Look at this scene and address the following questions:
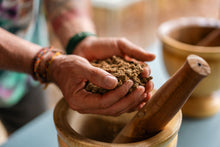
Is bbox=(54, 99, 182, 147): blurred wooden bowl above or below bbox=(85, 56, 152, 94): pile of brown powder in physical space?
below

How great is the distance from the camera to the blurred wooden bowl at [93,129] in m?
0.52

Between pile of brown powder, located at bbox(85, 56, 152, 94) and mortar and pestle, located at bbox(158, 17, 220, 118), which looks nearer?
pile of brown powder, located at bbox(85, 56, 152, 94)

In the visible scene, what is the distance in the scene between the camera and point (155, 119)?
565 millimetres

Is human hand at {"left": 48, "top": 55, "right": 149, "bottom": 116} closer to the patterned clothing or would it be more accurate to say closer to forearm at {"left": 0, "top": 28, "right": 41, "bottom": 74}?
forearm at {"left": 0, "top": 28, "right": 41, "bottom": 74}

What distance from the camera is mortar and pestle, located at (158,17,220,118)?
0.83m

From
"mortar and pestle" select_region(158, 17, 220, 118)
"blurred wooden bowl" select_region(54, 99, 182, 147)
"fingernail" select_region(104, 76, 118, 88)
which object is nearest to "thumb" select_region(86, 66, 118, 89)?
"fingernail" select_region(104, 76, 118, 88)

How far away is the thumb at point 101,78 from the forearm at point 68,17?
1.39ft

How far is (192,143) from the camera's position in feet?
2.68

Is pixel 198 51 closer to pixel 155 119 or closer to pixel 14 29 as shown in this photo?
pixel 155 119

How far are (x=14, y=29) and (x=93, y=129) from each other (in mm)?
558

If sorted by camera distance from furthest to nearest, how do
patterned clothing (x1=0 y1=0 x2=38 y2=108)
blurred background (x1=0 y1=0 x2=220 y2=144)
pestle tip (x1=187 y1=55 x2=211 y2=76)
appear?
blurred background (x1=0 y1=0 x2=220 y2=144) < patterned clothing (x1=0 y1=0 x2=38 y2=108) < pestle tip (x1=187 y1=55 x2=211 y2=76)

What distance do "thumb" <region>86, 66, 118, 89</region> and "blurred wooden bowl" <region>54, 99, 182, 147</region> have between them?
0.11 m

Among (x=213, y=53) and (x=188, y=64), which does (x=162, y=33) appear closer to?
(x=213, y=53)

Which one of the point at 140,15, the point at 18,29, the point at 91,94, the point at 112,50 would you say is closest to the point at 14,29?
the point at 18,29
